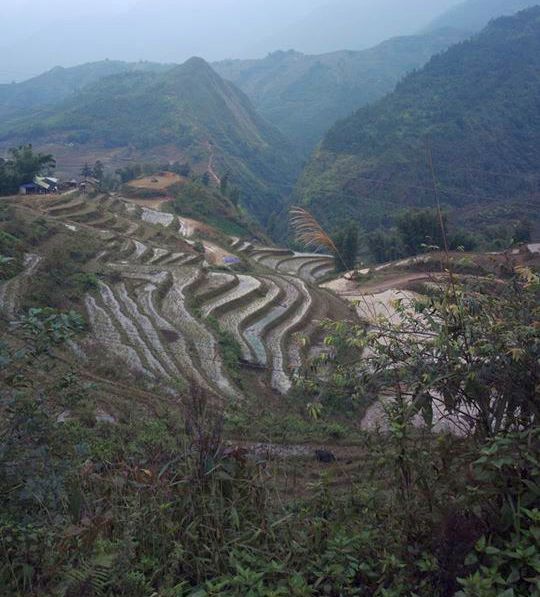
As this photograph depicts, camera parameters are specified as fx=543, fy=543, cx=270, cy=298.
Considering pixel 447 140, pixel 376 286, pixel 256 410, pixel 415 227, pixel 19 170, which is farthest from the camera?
pixel 447 140

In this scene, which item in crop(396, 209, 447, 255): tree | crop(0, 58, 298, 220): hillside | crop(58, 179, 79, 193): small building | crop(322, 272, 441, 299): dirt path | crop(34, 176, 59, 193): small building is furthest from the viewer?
crop(0, 58, 298, 220): hillside

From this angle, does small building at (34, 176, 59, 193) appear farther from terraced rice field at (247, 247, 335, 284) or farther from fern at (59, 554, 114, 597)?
fern at (59, 554, 114, 597)

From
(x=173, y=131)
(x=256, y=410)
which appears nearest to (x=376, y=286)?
(x=256, y=410)

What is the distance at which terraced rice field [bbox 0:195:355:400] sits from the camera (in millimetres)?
14055

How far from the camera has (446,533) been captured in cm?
271

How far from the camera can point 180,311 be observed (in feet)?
61.5

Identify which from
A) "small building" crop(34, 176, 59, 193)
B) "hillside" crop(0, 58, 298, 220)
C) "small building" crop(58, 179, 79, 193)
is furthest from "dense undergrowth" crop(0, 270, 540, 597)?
"hillside" crop(0, 58, 298, 220)

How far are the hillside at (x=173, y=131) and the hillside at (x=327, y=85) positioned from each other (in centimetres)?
2080

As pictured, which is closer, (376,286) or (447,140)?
(376,286)

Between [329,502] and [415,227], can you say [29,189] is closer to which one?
[415,227]

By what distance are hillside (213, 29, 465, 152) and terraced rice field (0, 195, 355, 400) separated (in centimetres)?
10471

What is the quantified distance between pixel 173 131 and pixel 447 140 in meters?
47.5

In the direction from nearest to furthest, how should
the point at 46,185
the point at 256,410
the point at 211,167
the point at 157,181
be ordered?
the point at 256,410 < the point at 46,185 < the point at 157,181 < the point at 211,167

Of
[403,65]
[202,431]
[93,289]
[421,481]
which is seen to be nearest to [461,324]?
[421,481]
